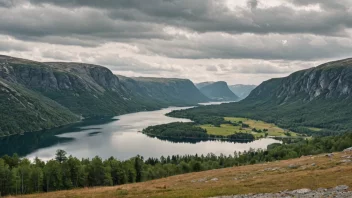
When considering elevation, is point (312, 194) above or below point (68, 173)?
above

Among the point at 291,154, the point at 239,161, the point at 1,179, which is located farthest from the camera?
the point at 239,161

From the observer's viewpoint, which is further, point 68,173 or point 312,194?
point 68,173

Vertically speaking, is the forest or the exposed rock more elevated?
the exposed rock

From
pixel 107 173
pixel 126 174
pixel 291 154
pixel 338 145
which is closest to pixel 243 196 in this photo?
pixel 107 173

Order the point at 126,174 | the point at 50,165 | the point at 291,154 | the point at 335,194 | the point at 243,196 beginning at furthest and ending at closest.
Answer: the point at 291,154 < the point at 126,174 < the point at 50,165 < the point at 243,196 < the point at 335,194

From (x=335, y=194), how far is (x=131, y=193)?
24.1m

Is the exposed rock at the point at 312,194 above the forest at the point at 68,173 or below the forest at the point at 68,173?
above

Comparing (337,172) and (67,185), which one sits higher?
(337,172)

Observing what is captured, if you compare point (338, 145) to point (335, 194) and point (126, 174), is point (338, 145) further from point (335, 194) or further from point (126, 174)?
point (335, 194)

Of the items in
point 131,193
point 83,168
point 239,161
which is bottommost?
point 239,161

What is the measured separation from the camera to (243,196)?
124 feet

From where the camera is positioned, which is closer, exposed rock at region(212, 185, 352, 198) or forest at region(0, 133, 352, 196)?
exposed rock at region(212, 185, 352, 198)

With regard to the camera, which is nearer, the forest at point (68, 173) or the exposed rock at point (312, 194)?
the exposed rock at point (312, 194)

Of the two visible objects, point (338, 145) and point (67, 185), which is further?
point (338, 145)
